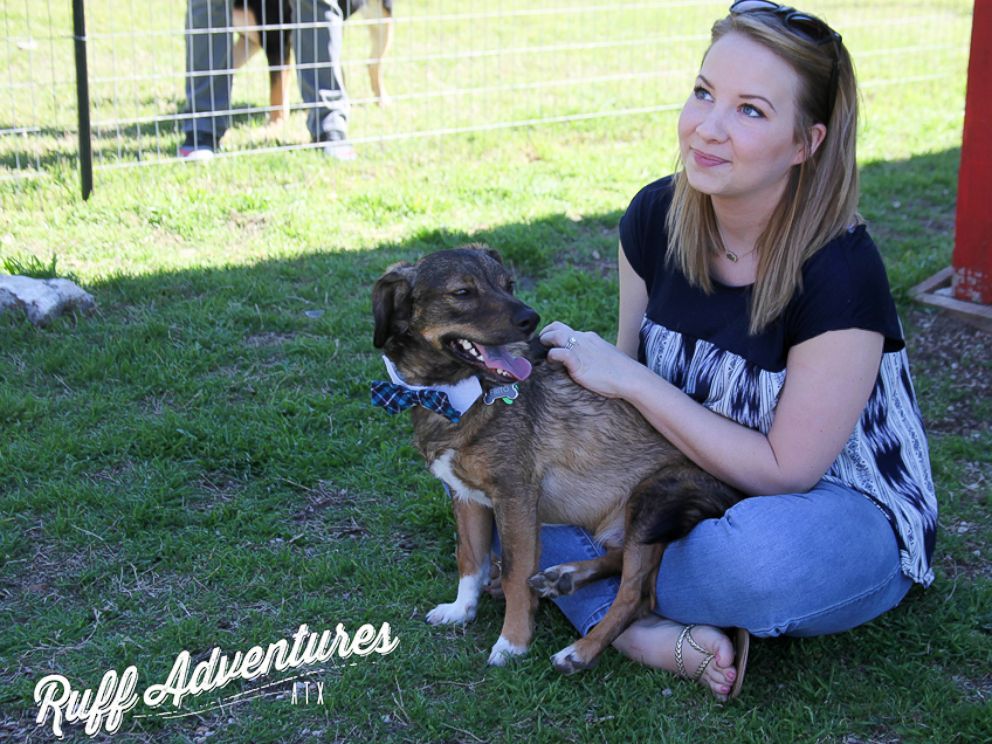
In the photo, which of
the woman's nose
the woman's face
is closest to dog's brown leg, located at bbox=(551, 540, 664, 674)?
the woman's face

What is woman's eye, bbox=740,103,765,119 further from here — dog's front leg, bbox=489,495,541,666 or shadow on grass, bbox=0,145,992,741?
shadow on grass, bbox=0,145,992,741

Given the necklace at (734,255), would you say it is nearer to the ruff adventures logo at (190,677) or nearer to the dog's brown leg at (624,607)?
the dog's brown leg at (624,607)

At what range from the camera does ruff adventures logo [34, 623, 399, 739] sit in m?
3.05

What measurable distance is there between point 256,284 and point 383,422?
153 cm

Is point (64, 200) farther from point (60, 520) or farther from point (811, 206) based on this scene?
point (811, 206)

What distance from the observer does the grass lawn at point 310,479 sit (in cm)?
310

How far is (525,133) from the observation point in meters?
8.72

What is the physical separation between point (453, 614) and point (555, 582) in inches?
17.3

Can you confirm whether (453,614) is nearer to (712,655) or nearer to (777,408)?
(712,655)

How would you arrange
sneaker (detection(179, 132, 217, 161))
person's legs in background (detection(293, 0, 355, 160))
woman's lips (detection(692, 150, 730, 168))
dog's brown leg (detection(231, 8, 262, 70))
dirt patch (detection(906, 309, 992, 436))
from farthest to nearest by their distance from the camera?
dog's brown leg (detection(231, 8, 262, 70))
person's legs in background (detection(293, 0, 355, 160))
sneaker (detection(179, 132, 217, 161))
dirt patch (detection(906, 309, 992, 436))
woman's lips (detection(692, 150, 730, 168))

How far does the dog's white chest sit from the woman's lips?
116cm

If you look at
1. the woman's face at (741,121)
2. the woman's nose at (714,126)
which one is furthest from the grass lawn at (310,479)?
the woman's nose at (714,126)

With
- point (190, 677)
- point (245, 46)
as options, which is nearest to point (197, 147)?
point (245, 46)

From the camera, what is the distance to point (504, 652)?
331 centimetres
